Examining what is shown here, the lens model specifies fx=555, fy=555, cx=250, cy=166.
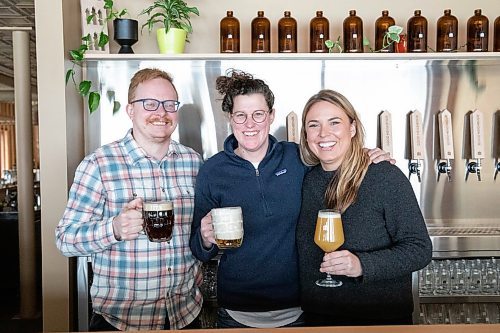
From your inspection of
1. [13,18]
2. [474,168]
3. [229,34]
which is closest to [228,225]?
[229,34]

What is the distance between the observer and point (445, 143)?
337 cm

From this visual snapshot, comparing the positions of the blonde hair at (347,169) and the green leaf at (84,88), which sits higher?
the green leaf at (84,88)

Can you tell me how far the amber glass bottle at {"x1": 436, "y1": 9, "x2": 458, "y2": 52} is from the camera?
3266 millimetres

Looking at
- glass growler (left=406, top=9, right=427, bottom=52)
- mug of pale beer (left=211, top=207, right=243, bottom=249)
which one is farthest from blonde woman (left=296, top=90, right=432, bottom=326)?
glass growler (left=406, top=9, right=427, bottom=52)

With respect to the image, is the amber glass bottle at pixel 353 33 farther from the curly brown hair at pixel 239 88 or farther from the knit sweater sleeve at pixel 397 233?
the knit sweater sleeve at pixel 397 233

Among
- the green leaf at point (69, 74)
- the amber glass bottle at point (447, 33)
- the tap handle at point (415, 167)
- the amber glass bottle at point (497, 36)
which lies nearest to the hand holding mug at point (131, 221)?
the green leaf at point (69, 74)

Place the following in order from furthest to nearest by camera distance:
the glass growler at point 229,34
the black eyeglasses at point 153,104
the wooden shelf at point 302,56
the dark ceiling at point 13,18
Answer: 1. the dark ceiling at point 13,18
2. the glass growler at point 229,34
3. the wooden shelf at point 302,56
4. the black eyeglasses at point 153,104

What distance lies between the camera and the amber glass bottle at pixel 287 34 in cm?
326

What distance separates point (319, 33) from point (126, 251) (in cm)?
186

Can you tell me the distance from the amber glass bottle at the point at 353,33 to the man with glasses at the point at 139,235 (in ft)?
4.80

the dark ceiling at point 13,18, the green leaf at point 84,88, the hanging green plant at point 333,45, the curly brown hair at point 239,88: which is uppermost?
the dark ceiling at point 13,18

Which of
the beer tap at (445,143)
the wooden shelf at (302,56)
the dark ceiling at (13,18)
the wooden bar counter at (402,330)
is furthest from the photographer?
the dark ceiling at (13,18)

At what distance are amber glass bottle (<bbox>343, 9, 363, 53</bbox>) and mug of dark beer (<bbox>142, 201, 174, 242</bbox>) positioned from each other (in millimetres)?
1844

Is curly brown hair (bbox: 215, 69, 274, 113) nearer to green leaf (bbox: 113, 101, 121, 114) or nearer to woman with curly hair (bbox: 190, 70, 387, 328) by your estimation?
woman with curly hair (bbox: 190, 70, 387, 328)
